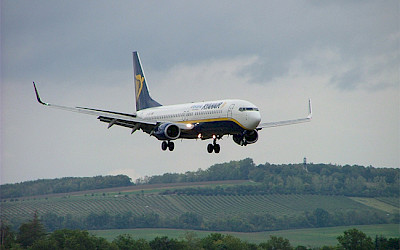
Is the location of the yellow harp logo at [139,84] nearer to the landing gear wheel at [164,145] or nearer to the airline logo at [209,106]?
the landing gear wheel at [164,145]

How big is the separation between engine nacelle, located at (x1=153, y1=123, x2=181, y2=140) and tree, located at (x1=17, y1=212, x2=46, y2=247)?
72686 millimetres

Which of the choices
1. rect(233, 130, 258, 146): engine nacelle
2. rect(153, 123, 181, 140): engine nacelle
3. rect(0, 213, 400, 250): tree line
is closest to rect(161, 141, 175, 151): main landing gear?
rect(153, 123, 181, 140): engine nacelle

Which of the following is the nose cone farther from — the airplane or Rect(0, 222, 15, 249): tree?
Rect(0, 222, 15, 249): tree

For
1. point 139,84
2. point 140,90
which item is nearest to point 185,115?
point 140,90

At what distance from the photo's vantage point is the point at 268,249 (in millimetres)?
157375

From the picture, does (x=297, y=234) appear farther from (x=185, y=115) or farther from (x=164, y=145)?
(x=185, y=115)

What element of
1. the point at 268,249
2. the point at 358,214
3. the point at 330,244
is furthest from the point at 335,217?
the point at 268,249

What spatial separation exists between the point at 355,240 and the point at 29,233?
68.2 metres

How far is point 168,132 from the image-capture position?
8550cm

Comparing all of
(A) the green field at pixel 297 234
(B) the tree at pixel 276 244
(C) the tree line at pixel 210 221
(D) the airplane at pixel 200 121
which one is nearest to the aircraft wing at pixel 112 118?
Result: (D) the airplane at pixel 200 121

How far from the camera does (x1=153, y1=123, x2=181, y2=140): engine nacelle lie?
8544cm

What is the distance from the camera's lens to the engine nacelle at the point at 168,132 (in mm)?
85438

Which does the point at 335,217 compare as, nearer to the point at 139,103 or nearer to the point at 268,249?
the point at 268,249

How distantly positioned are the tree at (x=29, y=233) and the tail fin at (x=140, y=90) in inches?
2107
